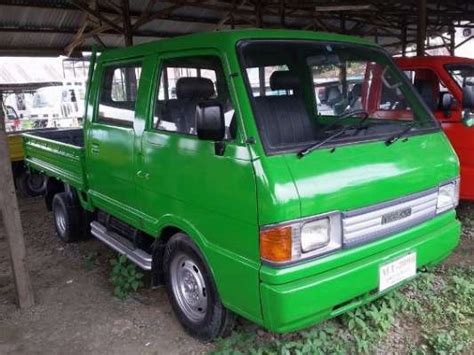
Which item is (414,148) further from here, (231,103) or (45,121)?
(45,121)

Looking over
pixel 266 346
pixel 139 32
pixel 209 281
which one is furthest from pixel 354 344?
pixel 139 32

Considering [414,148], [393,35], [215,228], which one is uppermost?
[393,35]

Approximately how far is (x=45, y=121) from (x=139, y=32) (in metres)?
9.19

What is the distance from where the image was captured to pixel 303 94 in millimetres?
3459

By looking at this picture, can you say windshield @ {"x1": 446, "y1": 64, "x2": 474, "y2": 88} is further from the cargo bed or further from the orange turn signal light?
the cargo bed

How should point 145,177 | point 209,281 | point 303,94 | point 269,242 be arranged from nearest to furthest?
point 269,242 → point 209,281 → point 145,177 → point 303,94

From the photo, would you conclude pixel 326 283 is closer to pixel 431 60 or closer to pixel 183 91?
pixel 183 91

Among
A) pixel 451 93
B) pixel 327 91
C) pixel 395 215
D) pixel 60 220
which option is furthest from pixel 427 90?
pixel 60 220

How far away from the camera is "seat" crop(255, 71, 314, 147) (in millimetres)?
2886

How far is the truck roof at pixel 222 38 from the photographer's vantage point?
2.59 m

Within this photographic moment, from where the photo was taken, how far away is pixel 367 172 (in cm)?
247

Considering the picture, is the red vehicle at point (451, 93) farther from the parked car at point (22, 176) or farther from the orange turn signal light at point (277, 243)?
the parked car at point (22, 176)

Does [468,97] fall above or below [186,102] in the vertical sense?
below

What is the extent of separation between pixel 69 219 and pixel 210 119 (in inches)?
129
